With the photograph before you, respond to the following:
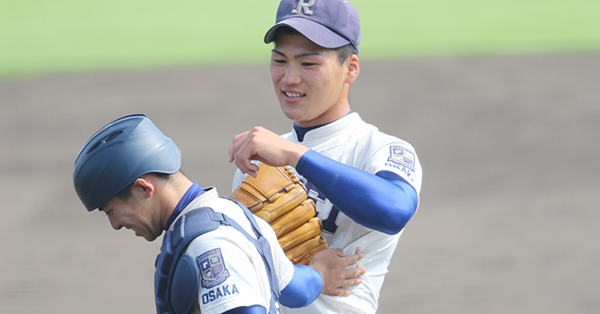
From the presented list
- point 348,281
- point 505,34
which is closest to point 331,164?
point 348,281

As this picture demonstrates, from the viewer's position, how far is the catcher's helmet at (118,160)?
71.6 inches

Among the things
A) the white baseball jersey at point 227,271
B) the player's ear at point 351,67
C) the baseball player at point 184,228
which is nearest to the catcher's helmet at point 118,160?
the baseball player at point 184,228

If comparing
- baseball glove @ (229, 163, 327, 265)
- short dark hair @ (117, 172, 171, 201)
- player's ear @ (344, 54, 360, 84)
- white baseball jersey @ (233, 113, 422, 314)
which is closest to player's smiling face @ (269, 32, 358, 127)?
player's ear @ (344, 54, 360, 84)

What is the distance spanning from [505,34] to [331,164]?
36.4 feet

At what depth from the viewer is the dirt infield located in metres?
6.15

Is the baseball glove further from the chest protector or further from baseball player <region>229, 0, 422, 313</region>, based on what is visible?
the chest protector

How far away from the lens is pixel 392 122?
30.9 feet

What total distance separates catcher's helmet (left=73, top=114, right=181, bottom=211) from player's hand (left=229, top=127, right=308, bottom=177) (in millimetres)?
238

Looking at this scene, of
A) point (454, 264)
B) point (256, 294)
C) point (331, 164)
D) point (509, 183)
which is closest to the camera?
point (256, 294)

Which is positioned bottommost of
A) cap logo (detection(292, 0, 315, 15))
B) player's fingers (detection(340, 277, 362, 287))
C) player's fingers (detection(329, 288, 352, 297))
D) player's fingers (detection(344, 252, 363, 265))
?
player's fingers (detection(329, 288, 352, 297))

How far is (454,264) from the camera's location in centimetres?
652

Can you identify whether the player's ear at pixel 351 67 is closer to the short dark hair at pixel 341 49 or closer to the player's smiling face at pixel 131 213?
the short dark hair at pixel 341 49

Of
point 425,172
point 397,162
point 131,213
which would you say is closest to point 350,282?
point 397,162

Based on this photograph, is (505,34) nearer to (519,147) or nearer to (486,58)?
(486,58)
